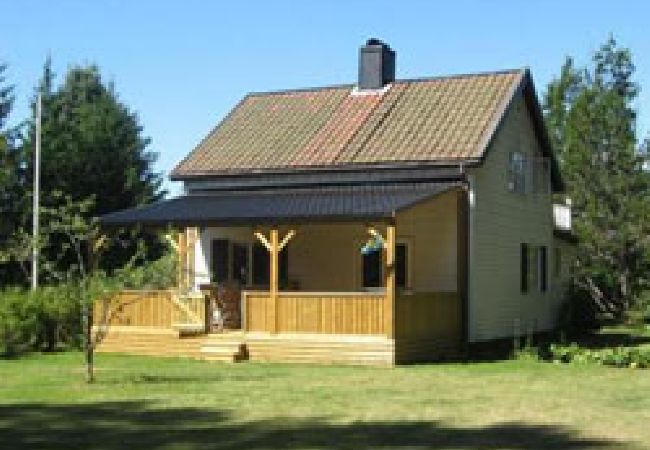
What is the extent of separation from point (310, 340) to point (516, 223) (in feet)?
29.7

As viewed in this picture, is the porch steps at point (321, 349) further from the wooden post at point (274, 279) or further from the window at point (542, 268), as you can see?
the window at point (542, 268)

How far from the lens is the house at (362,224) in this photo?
2189 centimetres

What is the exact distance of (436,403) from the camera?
14641 millimetres

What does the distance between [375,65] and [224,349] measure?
10841 mm

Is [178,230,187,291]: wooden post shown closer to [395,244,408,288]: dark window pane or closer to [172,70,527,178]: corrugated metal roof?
[172,70,527,178]: corrugated metal roof

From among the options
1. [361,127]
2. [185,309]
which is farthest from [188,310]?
[361,127]

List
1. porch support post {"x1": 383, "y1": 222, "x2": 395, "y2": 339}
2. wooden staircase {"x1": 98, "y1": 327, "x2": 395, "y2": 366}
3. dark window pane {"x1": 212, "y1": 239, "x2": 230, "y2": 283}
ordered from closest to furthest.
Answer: porch support post {"x1": 383, "y1": 222, "x2": 395, "y2": 339} → wooden staircase {"x1": 98, "y1": 327, "x2": 395, "y2": 366} → dark window pane {"x1": 212, "y1": 239, "x2": 230, "y2": 283}

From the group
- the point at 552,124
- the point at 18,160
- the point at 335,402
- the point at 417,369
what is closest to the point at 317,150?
the point at 417,369

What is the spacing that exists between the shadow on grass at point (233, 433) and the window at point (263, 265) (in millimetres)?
13510

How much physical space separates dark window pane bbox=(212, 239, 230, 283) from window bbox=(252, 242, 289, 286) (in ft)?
2.49

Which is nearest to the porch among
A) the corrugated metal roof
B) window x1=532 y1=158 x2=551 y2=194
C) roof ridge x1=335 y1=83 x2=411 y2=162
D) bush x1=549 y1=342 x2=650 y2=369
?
the corrugated metal roof

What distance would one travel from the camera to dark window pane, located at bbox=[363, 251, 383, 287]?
26.0 meters

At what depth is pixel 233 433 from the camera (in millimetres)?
11875

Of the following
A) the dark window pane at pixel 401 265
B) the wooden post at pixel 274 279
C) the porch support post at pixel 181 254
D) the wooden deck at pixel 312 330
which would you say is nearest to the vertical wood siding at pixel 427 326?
the wooden deck at pixel 312 330
